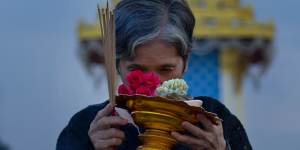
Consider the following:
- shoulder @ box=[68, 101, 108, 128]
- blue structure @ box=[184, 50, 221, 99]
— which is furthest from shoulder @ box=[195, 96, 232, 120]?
blue structure @ box=[184, 50, 221, 99]

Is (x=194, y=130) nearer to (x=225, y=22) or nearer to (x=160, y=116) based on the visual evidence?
(x=160, y=116)

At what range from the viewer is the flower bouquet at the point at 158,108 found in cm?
147

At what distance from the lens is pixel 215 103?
1680 millimetres

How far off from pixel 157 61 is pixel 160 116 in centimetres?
15

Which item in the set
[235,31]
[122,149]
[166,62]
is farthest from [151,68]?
[235,31]

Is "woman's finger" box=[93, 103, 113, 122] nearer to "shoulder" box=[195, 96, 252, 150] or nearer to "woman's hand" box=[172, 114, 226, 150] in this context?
"woman's hand" box=[172, 114, 226, 150]

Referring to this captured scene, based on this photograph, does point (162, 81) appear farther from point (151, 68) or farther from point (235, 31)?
point (235, 31)

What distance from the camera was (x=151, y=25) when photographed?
161cm

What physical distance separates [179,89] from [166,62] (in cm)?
12

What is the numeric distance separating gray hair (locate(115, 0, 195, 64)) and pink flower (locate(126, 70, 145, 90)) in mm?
89

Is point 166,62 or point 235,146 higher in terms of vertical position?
point 166,62

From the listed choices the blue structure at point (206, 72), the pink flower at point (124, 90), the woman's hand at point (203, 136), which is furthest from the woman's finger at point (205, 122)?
the blue structure at point (206, 72)

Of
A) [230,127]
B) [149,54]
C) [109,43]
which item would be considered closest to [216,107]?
[230,127]

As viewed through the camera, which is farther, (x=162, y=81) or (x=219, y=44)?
(x=219, y=44)
